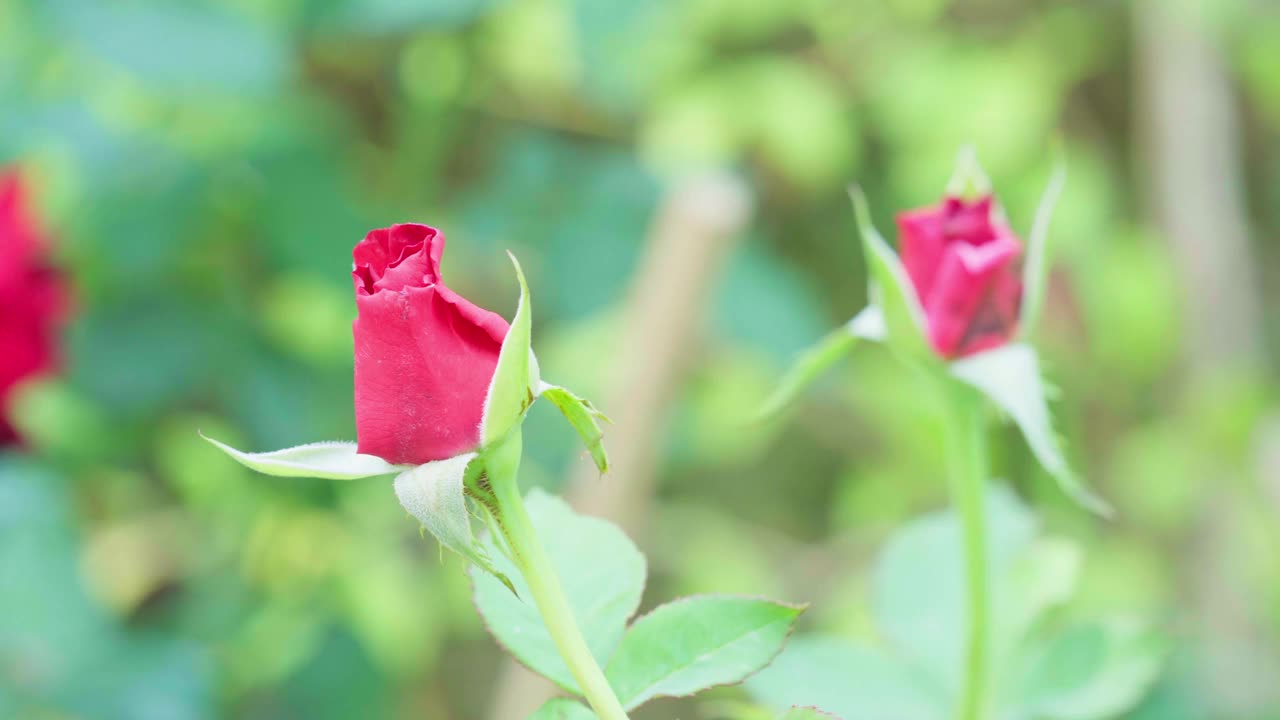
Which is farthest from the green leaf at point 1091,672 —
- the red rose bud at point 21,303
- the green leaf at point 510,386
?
the red rose bud at point 21,303

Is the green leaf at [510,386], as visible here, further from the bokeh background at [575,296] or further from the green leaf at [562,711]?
the bokeh background at [575,296]

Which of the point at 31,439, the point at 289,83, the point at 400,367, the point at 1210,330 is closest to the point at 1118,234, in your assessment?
the point at 1210,330

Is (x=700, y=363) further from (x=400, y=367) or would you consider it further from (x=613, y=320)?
(x=400, y=367)

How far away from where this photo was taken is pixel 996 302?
1.05 feet

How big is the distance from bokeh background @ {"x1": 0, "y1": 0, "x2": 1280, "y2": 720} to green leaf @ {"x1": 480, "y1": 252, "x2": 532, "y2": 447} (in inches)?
11.1

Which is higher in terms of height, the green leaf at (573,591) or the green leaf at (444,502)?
the green leaf at (444,502)

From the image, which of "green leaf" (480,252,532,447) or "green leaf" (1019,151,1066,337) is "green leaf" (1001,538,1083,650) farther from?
"green leaf" (480,252,532,447)

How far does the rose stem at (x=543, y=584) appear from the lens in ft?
0.75

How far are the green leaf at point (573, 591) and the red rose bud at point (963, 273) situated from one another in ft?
0.34

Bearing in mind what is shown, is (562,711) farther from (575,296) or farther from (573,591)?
(575,296)

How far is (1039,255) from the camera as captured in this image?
0.32 m

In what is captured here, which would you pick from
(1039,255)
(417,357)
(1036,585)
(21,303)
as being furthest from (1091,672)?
(21,303)

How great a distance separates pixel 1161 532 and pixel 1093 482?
0.15m

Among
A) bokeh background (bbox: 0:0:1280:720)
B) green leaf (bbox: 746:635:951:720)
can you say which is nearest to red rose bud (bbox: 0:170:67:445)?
bokeh background (bbox: 0:0:1280:720)
